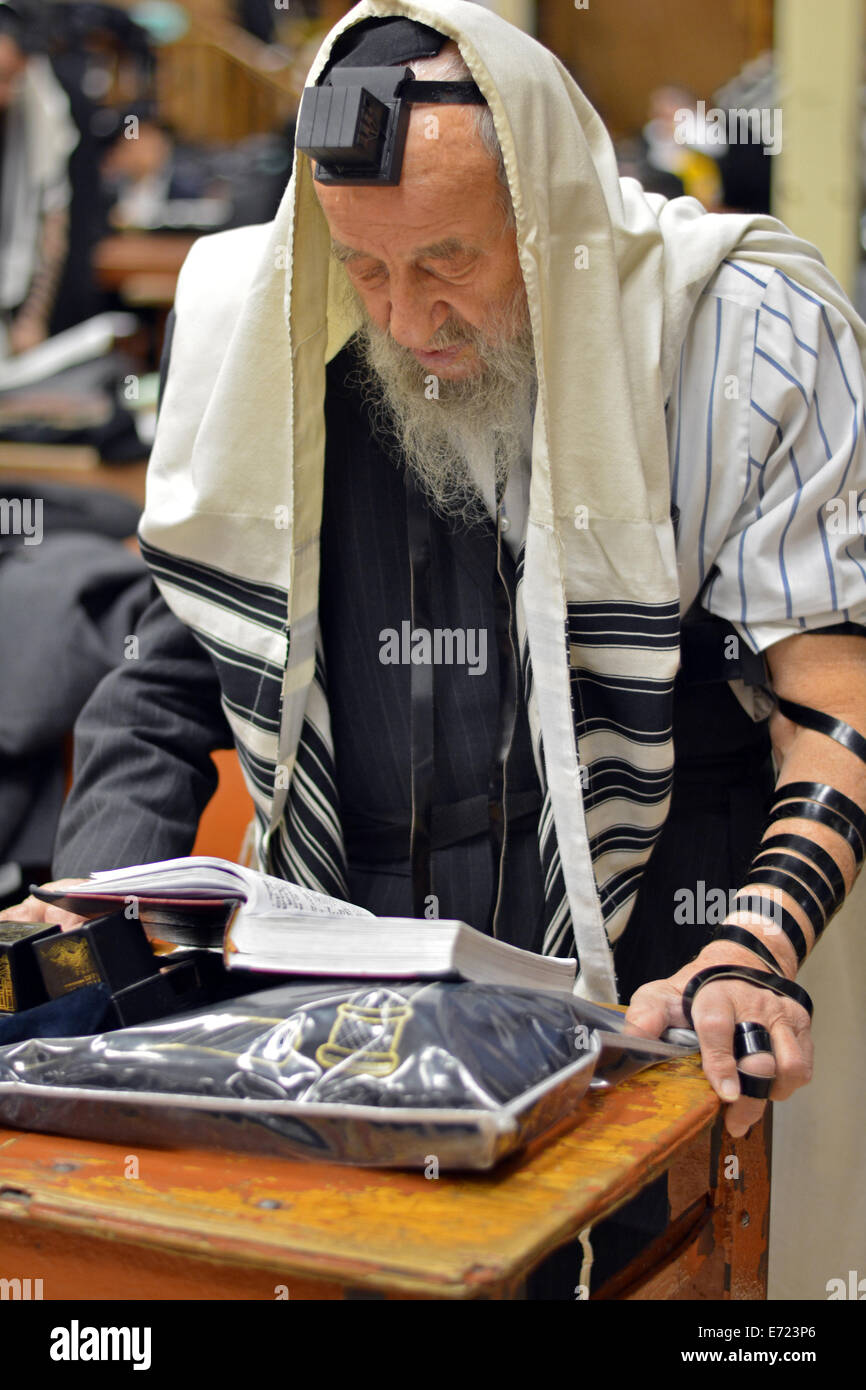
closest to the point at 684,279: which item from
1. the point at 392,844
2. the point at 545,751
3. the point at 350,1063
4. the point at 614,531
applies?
the point at 614,531

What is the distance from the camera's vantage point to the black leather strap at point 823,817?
1356mm

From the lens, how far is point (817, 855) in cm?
133

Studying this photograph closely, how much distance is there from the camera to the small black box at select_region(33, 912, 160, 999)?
3.62ft

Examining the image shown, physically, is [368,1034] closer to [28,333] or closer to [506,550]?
[506,550]

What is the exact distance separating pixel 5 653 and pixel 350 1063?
160 centimetres

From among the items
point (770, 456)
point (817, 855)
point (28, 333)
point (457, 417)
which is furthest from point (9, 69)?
point (817, 855)

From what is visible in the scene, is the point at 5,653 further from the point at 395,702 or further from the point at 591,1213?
the point at 591,1213

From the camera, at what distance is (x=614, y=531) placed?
4.68ft

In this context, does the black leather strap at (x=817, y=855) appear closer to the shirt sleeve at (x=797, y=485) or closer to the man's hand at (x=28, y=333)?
the shirt sleeve at (x=797, y=485)

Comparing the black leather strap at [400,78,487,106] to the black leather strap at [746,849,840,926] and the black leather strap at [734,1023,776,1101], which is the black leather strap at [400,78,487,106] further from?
the black leather strap at [734,1023,776,1101]

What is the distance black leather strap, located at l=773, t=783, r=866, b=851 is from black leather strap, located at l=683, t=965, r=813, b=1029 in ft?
0.76

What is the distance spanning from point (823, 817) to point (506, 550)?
0.47m

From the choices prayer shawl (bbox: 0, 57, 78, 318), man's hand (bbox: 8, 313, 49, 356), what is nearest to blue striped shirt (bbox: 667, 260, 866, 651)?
man's hand (bbox: 8, 313, 49, 356)
